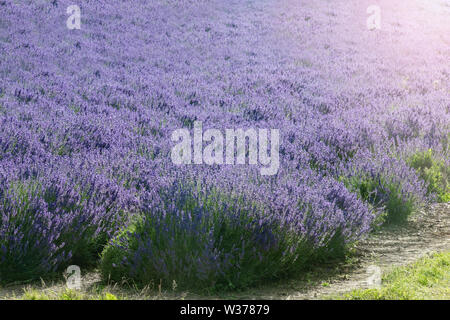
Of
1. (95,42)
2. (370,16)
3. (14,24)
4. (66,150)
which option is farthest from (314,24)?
(66,150)

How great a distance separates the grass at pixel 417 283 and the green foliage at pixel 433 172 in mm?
2041

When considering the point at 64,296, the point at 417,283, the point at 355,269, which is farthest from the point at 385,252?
the point at 64,296

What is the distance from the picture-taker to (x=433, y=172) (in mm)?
6180

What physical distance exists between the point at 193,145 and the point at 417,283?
10.2 feet

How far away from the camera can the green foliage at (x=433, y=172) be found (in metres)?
6.11

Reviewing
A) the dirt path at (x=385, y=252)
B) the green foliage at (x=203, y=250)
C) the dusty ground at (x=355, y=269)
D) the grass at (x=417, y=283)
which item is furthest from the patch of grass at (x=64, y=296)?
the grass at (x=417, y=283)

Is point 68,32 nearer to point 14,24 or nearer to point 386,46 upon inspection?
point 14,24

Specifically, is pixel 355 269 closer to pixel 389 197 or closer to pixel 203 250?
pixel 203 250

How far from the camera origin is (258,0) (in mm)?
22344

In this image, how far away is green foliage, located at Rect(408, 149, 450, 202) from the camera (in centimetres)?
611

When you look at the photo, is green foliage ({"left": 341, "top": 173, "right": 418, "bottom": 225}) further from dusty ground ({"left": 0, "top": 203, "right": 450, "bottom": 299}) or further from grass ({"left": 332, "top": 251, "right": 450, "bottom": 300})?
grass ({"left": 332, "top": 251, "right": 450, "bottom": 300})

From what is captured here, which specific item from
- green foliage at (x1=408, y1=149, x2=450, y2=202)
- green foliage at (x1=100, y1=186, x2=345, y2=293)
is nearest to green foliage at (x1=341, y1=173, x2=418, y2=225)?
green foliage at (x1=408, y1=149, x2=450, y2=202)

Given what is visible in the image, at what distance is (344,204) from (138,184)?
190 cm

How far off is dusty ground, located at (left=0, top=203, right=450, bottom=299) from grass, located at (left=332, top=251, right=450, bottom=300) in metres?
0.16
